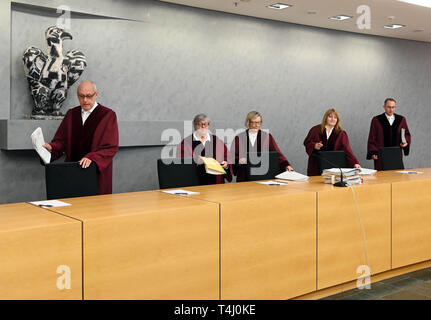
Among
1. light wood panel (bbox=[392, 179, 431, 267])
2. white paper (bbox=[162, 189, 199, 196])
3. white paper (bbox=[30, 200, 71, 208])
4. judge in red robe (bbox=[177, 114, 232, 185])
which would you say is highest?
judge in red robe (bbox=[177, 114, 232, 185])

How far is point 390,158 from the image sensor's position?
18.3ft

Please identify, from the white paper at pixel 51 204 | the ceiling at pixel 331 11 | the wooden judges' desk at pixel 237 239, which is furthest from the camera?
the ceiling at pixel 331 11

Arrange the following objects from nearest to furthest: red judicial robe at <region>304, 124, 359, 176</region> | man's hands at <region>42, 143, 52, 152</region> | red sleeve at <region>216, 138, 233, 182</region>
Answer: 1. man's hands at <region>42, 143, 52, 152</region>
2. red sleeve at <region>216, 138, 233, 182</region>
3. red judicial robe at <region>304, 124, 359, 176</region>

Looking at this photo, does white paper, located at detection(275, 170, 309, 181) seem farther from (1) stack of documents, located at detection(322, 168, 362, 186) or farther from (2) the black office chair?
(2) the black office chair

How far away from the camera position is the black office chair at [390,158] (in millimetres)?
5472

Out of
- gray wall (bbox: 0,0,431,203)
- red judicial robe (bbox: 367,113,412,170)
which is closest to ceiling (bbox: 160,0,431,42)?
gray wall (bbox: 0,0,431,203)

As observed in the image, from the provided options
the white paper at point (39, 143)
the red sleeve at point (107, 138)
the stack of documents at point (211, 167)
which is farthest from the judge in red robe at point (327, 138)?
the white paper at point (39, 143)

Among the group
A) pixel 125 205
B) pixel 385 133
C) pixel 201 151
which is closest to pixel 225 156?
pixel 201 151

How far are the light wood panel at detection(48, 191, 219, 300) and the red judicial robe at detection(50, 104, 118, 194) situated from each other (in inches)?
56.5

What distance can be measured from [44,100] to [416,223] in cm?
367

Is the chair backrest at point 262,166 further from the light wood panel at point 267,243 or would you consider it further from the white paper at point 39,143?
the white paper at point 39,143

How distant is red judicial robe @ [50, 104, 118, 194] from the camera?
4.32 meters

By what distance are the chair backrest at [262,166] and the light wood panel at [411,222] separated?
4.15ft
